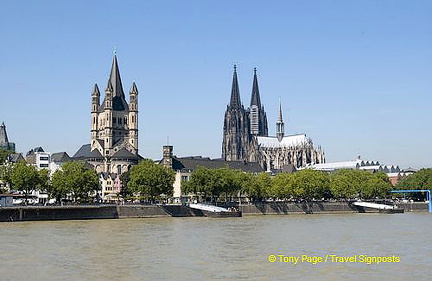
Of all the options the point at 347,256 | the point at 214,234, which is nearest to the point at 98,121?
the point at 214,234

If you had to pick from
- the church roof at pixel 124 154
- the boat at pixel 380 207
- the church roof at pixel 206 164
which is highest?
the church roof at pixel 124 154

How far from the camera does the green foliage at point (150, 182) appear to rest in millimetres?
106500

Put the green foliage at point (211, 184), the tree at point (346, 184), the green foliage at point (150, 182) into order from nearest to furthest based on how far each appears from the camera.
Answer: the green foliage at point (150, 182)
the green foliage at point (211, 184)
the tree at point (346, 184)

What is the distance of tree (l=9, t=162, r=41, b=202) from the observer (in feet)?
314

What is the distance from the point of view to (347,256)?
41.8 metres

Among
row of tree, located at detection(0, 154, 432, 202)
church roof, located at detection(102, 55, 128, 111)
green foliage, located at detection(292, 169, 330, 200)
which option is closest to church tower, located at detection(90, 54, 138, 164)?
church roof, located at detection(102, 55, 128, 111)

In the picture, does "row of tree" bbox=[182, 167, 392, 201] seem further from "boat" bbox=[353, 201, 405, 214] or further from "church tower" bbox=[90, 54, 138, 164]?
"church tower" bbox=[90, 54, 138, 164]

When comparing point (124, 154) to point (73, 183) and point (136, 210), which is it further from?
point (136, 210)

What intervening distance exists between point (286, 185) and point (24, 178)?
4795 cm

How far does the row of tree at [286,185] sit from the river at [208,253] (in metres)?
47.8

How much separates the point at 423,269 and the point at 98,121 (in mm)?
128073

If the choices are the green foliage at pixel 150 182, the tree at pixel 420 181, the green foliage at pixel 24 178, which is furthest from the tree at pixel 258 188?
the tree at pixel 420 181

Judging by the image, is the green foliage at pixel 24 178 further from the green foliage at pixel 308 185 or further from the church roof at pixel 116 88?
the church roof at pixel 116 88

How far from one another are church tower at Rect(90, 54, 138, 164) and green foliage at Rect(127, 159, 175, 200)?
41253 millimetres
